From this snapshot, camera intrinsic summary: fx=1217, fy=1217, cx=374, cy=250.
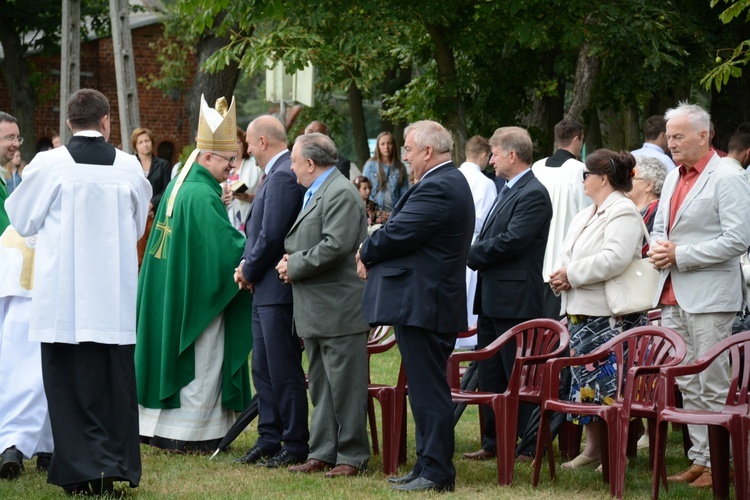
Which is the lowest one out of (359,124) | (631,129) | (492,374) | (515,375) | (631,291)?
(492,374)

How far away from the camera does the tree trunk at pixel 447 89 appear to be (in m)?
16.0

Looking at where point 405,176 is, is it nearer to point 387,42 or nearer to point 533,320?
point 387,42

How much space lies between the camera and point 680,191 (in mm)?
7223

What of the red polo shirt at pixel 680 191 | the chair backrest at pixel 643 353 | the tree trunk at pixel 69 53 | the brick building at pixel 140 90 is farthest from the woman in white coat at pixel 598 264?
the brick building at pixel 140 90

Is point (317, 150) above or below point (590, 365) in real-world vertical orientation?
above

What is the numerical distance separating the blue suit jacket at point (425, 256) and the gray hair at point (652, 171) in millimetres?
2278

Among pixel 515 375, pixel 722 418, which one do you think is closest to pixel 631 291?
pixel 515 375

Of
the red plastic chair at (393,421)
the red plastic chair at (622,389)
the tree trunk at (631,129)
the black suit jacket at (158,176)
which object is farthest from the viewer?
the tree trunk at (631,129)

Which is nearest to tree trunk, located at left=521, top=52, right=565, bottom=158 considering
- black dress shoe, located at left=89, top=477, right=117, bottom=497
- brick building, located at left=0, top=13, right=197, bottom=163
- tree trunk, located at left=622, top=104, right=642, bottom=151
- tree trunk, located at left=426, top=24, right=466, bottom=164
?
tree trunk, located at left=426, top=24, right=466, bottom=164

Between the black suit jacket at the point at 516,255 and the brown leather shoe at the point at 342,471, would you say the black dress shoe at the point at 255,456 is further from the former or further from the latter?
the black suit jacket at the point at 516,255

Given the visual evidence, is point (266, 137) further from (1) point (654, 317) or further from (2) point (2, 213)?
(1) point (654, 317)

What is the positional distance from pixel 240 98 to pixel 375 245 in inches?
2297

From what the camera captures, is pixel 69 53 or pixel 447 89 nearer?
pixel 447 89

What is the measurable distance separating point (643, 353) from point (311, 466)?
2.16 m
